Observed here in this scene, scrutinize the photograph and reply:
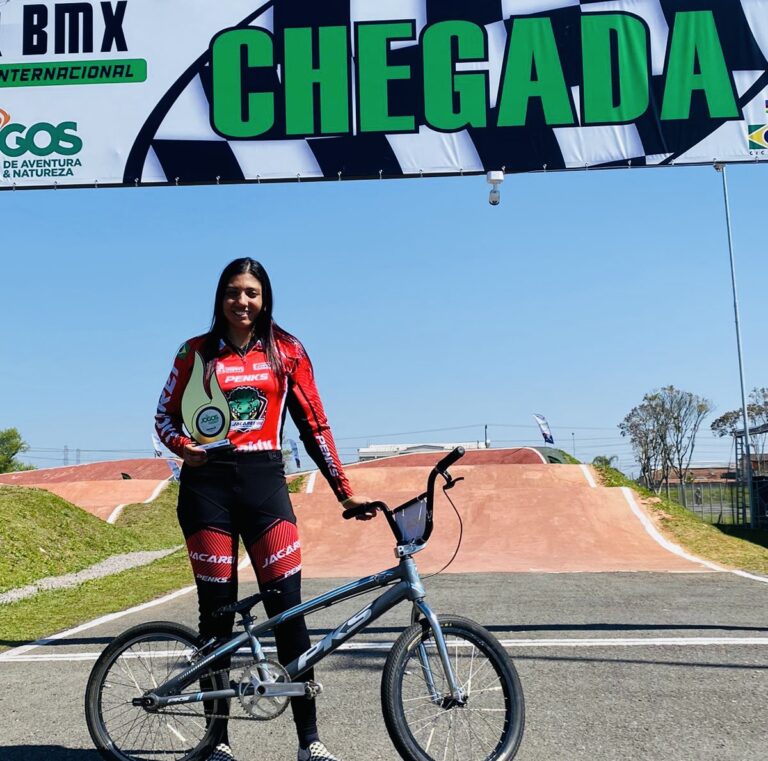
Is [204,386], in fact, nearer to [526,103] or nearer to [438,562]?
[526,103]

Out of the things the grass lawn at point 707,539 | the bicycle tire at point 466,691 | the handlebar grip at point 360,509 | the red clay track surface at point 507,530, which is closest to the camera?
the bicycle tire at point 466,691

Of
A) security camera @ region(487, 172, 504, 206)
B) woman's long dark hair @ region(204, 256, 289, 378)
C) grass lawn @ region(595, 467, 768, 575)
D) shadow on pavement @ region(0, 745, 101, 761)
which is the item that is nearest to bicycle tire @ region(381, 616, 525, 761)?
woman's long dark hair @ region(204, 256, 289, 378)

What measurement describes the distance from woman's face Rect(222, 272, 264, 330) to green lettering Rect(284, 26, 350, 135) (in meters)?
4.28

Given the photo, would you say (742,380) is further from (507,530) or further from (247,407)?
(247,407)

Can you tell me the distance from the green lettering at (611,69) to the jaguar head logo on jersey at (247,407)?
5258 millimetres

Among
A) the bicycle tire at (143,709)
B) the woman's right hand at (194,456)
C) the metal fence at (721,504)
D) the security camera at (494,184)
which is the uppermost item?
the security camera at (494,184)

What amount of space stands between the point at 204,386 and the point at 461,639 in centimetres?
150

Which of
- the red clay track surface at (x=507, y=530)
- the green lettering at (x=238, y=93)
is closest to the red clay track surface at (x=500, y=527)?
the red clay track surface at (x=507, y=530)

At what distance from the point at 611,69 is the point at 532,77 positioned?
74cm

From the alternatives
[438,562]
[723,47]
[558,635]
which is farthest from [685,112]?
[438,562]

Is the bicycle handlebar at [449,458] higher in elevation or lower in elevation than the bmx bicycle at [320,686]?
higher

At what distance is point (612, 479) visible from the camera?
23.2m

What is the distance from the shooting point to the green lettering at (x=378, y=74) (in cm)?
744

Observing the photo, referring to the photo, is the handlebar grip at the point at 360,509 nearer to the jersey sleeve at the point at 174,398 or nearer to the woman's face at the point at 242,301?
the jersey sleeve at the point at 174,398
